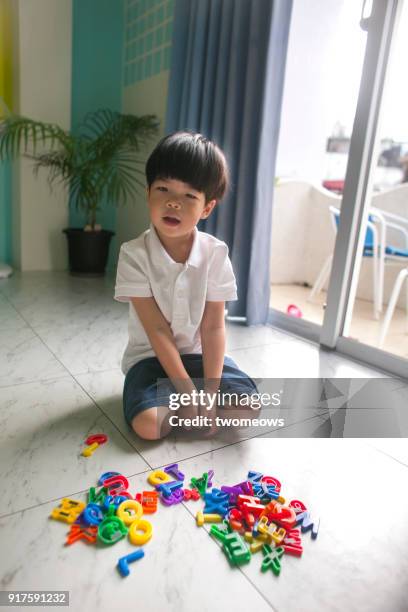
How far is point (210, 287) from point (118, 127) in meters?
1.78

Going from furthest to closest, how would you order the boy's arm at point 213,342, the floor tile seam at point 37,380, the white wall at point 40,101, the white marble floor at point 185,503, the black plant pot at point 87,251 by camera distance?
the black plant pot at point 87,251 → the white wall at point 40,101 → the floor tile seam at point 37,380 → the boy's arm at point 213,342 → the white marble floor at point 185,503

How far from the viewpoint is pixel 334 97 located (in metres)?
3.22

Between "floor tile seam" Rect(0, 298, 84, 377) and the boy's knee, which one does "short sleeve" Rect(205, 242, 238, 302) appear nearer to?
the boy's knee

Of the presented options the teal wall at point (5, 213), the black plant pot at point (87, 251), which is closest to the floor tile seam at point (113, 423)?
the black plant pot at point (87, 251)

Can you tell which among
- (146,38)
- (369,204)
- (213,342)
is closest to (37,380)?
(213,342)

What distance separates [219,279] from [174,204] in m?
0.22

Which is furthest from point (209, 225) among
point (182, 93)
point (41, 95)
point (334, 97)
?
point (334, 97)

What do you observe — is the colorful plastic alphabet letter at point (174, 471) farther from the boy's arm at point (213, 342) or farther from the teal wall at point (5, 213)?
the teal wall at point (5, 213)

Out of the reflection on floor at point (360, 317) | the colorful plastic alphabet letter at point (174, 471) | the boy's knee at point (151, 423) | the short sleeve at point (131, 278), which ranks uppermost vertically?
the short sleeve at point (131, 278)

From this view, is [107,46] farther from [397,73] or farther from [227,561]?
[227,561]

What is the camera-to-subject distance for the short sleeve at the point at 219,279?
3.67ft

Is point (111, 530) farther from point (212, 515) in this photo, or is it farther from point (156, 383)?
point (156, 383)

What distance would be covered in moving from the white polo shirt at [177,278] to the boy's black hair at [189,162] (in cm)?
15

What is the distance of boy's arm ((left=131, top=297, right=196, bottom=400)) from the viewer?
105cm
